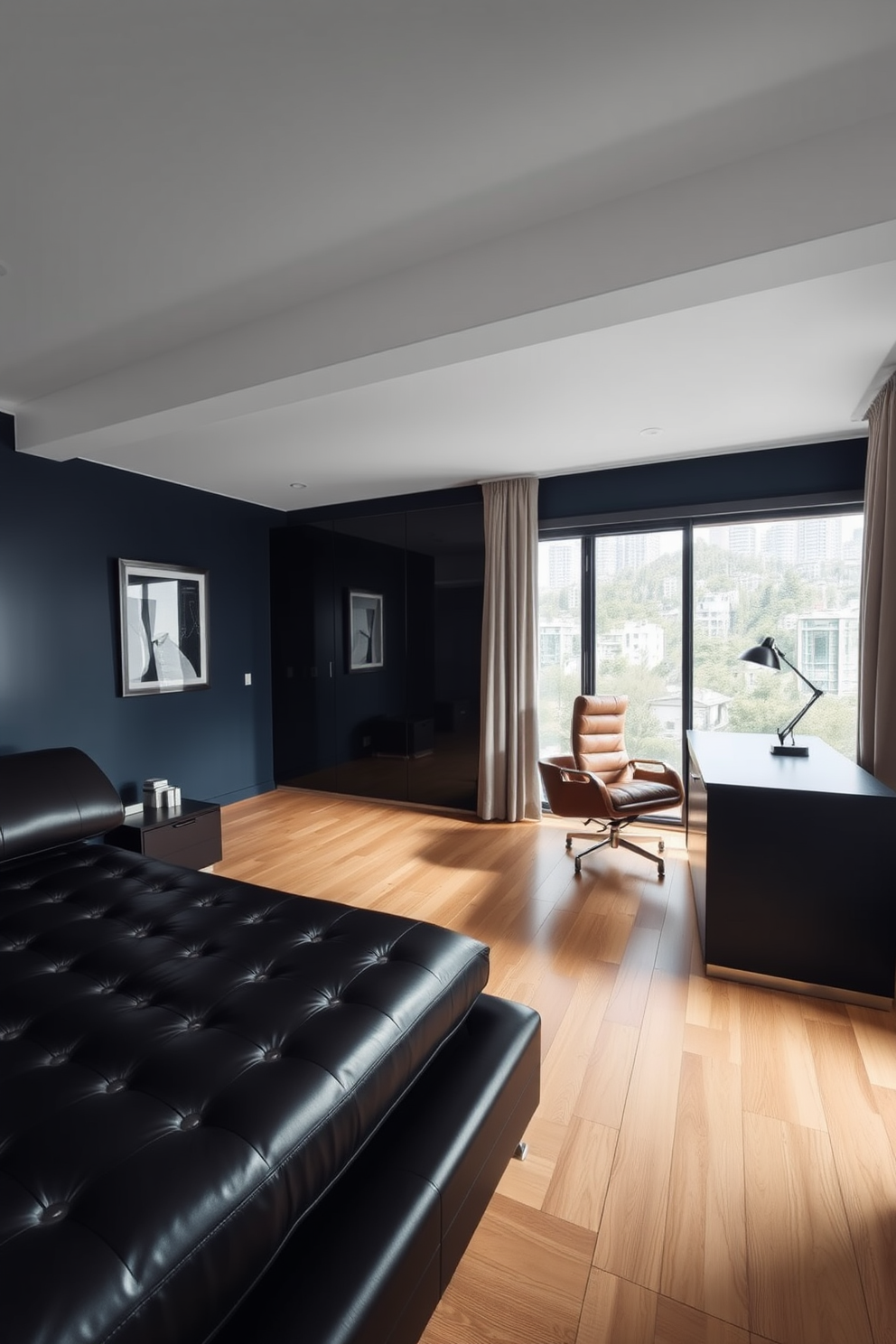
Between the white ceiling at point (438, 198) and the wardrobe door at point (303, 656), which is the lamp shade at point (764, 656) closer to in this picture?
the white ceiling at point (438, 198)

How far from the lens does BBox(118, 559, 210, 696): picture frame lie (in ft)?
14.0

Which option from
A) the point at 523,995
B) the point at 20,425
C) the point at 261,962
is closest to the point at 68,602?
the point at 20,425

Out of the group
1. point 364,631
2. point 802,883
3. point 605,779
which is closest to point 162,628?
point 364,631

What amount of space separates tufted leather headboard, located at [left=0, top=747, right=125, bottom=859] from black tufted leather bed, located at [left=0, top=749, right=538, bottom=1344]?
0.74 metres

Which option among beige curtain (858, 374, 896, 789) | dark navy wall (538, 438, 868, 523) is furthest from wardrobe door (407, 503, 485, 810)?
beige curtain (858, 374, 896, 789)

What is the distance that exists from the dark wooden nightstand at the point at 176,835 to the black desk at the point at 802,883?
2.65 m

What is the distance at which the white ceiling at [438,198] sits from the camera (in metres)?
1.34

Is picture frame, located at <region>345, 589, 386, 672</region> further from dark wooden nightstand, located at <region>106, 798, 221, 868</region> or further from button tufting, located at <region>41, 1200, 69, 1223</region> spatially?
button tufting, located at <region>41, 1200, 69, 1223</region>

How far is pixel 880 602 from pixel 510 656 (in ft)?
7.78

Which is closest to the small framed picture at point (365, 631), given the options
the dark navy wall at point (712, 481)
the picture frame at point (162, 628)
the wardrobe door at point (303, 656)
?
the wardrobe door at point (303, 656)

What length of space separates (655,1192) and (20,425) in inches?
172

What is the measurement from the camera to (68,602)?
154 inches

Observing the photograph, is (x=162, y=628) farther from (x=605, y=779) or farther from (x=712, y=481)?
(x=712, y=481)

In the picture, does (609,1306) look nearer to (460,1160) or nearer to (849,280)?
(460,1160)
